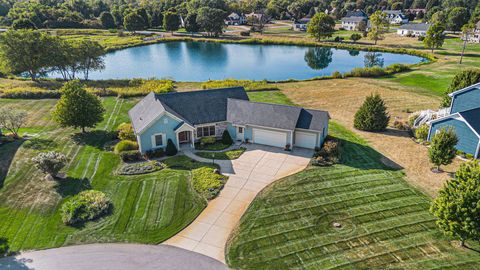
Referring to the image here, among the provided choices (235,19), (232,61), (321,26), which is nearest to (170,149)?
(232,61)

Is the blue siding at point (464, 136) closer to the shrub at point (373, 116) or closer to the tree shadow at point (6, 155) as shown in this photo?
the shrub at point (373, 116)

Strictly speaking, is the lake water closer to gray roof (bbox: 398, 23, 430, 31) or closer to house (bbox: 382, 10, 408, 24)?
gray roof (bbox: 398, 23, 430, 31)

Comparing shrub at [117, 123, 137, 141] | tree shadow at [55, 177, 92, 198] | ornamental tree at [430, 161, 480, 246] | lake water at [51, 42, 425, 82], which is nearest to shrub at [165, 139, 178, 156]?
shrub at [117, 123, 137, 141]

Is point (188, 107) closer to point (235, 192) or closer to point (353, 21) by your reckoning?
point (235, 192)

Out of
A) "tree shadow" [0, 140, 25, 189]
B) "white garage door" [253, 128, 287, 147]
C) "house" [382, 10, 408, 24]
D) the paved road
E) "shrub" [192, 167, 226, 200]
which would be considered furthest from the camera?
"house" [382, 10, 408, 24]

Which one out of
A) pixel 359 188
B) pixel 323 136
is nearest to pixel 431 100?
pixel 323 136

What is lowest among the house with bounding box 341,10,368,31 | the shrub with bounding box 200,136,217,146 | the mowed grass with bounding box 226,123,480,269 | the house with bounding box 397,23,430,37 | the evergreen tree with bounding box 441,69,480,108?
the mowed grass with bounding box 226,123,480,269

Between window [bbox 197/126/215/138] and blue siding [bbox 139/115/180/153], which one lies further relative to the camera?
window [bbox 197/126/215/138]
